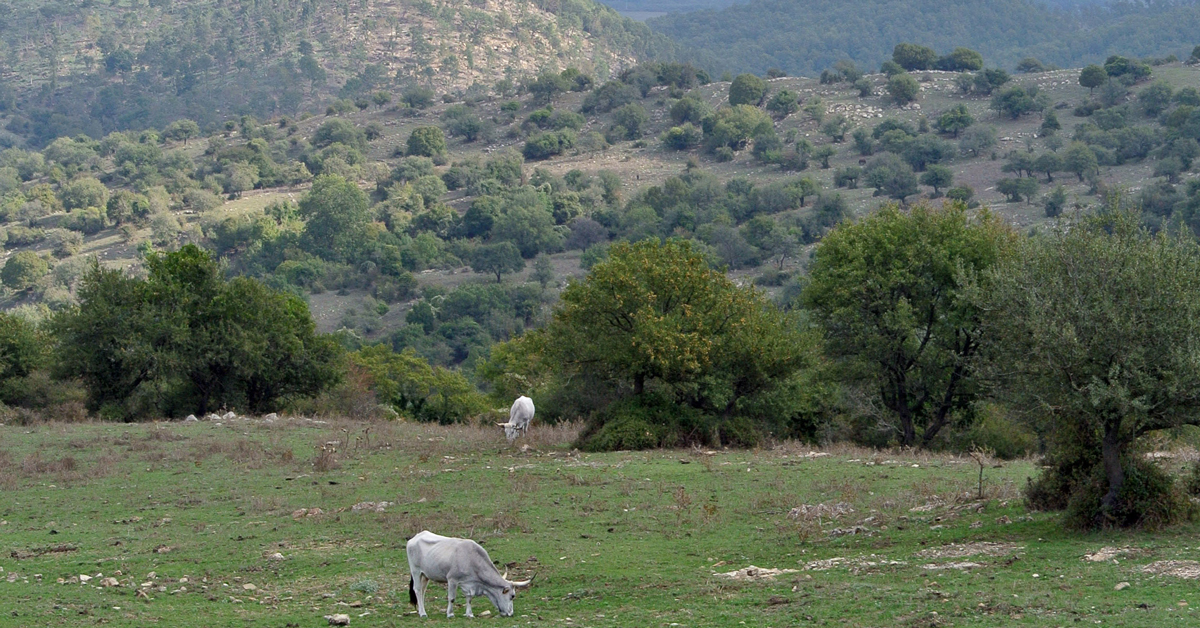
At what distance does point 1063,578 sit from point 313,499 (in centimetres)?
1208

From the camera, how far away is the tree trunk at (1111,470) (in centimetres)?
1554

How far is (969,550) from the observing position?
15.1 m

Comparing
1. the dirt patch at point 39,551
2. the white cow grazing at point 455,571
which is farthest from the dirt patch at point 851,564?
the dirt patch at point 39,551

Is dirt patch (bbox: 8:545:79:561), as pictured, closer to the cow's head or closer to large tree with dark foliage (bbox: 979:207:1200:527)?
the cow's head

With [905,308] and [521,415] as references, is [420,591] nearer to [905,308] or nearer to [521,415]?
[521,415]

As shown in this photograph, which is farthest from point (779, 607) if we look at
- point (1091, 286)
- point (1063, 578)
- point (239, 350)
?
point (239, 350)

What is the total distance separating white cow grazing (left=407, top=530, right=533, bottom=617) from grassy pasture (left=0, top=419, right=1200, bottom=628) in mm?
267

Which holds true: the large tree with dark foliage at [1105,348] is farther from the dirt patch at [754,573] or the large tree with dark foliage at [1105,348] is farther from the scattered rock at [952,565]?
the dirt patch at [754,573]

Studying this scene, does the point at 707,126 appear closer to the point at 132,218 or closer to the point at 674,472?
the point at 132,218

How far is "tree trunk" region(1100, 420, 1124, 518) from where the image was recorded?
612 inches

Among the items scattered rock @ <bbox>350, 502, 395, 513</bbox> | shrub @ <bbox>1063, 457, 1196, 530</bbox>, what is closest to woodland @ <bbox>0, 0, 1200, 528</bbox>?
shrub @ <bbox>1063, 457, 1196, 530</bbox>

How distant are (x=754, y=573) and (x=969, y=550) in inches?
104

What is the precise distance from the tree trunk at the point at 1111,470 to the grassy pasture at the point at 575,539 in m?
0.49

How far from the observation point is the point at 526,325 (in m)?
97.8
